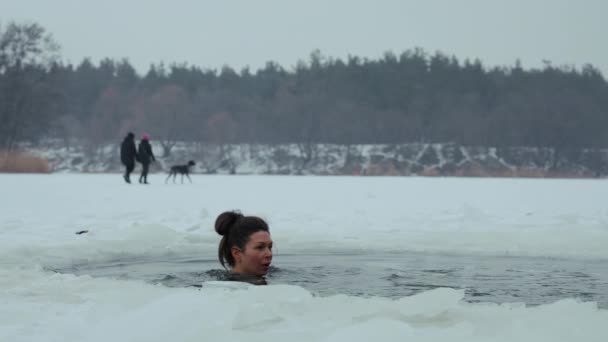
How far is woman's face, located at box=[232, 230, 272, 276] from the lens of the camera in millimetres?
6359

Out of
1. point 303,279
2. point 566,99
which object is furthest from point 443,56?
point 303,279

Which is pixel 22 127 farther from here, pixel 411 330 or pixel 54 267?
pixel 411 330

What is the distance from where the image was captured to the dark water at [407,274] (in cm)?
583

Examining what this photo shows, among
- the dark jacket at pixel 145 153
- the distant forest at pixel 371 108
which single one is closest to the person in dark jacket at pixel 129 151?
the dark jacket at pixel 145 153

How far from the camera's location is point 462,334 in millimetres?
3432

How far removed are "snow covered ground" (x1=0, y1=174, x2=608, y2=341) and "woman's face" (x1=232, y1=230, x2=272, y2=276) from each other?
1124 millimetres

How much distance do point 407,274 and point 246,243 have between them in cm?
147

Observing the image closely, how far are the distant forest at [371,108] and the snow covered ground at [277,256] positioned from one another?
68.9m

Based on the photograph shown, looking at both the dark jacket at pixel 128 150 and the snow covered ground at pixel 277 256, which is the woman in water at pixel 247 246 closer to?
the snow covered ground at pixel 277 256

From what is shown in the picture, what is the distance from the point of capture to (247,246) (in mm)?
6465

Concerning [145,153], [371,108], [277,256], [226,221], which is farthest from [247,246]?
[371,108]

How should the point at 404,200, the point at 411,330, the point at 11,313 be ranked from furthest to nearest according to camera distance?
the point at 404,200, the point at 11,313, the point at 411,330

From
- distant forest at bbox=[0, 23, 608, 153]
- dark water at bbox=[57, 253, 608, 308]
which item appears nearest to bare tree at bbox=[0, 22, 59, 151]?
distant forest at bbox=[0, 23, 608, 153]

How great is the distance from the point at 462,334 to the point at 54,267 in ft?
14.9
